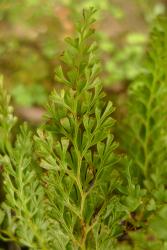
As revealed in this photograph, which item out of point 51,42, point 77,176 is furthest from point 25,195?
point 51,42

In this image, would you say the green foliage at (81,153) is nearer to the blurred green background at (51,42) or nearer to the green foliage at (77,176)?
the green foliage at (77,176)

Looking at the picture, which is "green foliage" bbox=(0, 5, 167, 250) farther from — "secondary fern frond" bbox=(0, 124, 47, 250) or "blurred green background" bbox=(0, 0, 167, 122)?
"blurred green background" bbox=(0, 0, 167, 122)

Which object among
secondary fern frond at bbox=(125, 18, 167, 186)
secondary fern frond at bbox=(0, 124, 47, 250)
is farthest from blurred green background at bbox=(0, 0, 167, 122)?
secondary fern frond at bbox=(0, 124, 47, 250)

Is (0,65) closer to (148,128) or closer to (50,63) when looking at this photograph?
(50,63)

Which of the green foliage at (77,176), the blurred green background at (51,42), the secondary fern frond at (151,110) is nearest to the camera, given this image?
the green foliage at (77,176)

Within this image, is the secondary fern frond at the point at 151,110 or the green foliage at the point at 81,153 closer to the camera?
the green foliage at the point at 81,153

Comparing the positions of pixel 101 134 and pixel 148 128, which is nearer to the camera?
pixel 101 134

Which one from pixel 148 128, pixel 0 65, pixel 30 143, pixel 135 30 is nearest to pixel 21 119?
pixel 0 65

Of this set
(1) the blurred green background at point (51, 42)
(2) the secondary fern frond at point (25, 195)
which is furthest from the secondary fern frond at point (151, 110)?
(1) the blurred green background at point (51, 42)
